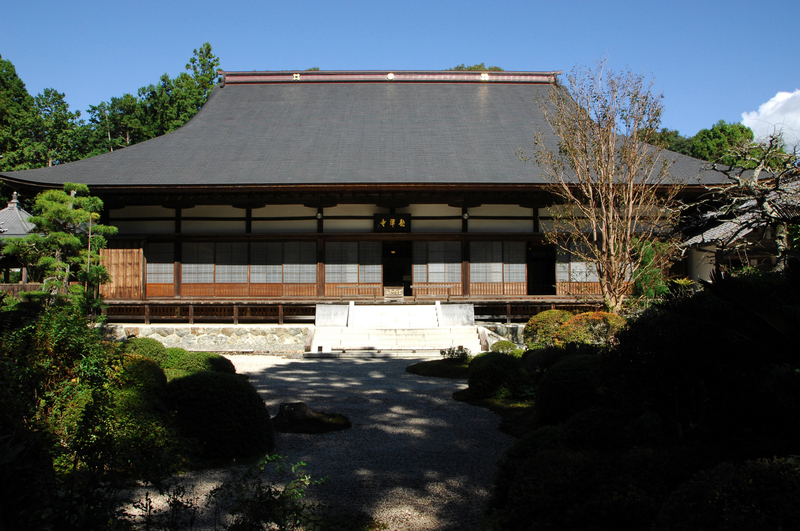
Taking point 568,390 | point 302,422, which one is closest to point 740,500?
point 568,390

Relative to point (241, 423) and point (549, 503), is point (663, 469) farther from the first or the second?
point (241, 423)

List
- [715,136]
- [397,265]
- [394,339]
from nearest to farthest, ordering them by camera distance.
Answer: [394,339] → [397,265] → [715,136]

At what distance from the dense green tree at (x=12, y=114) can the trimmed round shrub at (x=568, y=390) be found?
116 ft

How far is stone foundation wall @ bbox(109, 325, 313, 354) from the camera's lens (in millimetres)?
15539

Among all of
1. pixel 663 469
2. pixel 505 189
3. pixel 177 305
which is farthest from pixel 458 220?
pixel 663 469

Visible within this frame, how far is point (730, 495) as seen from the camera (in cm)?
243

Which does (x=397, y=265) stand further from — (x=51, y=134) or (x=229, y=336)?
(x=51, y=134)

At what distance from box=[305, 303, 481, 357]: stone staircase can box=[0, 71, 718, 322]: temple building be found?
80 centimetres

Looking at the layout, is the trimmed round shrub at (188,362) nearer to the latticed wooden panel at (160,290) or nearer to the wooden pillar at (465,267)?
the latticed wooden panel at (160,290)

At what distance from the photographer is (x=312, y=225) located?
58.0ft

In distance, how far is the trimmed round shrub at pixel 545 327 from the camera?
12.2 metres

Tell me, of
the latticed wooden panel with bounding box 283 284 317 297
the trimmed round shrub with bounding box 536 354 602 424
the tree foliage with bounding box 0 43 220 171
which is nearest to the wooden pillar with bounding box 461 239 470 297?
the latticed wooden panel with bounding box 283 284 317 297

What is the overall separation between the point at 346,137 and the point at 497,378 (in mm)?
14158

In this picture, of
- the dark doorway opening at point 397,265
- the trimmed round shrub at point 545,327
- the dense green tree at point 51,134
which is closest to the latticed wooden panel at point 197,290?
the dark doorway opening at point 397,265
